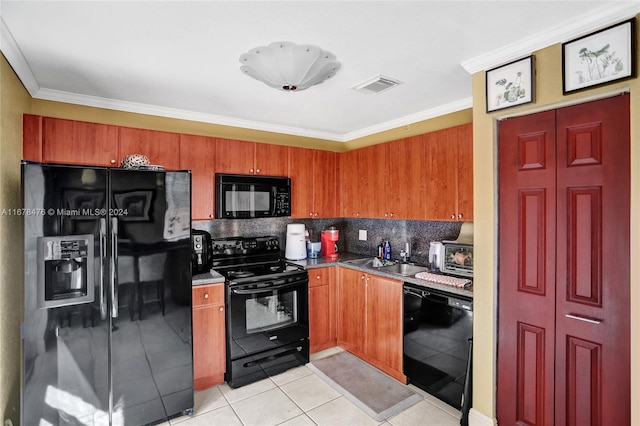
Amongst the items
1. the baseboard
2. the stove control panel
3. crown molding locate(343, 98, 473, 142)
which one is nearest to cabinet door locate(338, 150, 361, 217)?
crown molding locate(343, 98, 473, 142)

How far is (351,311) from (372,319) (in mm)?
307

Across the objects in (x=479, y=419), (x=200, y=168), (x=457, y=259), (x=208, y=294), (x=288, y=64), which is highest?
(x=288, y=64)

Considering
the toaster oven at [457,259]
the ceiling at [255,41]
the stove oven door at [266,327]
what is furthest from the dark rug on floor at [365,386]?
the ceiling at [255,41]

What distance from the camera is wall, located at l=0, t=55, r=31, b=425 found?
1.91m

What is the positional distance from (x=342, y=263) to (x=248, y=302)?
107cm

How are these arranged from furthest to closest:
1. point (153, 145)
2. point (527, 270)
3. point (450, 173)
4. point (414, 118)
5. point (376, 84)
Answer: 1. point (414, 118)
2. point (153, 145)
3. point (450, 173)
4. point (376, 84)
5. point (527, 270)

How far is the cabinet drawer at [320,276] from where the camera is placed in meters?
3.39

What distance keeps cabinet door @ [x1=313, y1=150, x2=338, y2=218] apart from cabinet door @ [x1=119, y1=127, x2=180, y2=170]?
1494 millimetres

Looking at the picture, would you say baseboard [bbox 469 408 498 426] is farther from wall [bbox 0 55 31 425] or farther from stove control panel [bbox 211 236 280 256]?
wall [bbox 0 55 31 425]

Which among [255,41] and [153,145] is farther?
[153,145]

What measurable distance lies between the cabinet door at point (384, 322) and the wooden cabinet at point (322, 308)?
17.7 inches

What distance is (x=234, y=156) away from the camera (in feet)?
10.9

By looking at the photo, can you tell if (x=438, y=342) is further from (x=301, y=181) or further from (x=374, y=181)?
(x=301, y=181)

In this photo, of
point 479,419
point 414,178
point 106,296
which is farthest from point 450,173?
point 106,296
